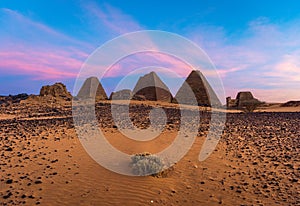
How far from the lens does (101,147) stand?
35.1 feet

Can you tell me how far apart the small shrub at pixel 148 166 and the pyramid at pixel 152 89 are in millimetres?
37463

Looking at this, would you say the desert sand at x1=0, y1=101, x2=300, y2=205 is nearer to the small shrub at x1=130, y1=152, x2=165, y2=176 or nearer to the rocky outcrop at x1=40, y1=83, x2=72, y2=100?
the small shrub at x1=130, y1=152, x2=165, y2=176

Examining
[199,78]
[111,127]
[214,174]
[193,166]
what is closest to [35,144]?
[111,127]

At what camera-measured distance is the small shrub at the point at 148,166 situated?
25.1 feet

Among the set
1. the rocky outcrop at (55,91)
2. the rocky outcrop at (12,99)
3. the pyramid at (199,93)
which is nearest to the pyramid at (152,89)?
the pyramid at (199,93)

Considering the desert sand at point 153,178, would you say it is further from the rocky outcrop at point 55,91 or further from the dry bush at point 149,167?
the rocky outcrop at point 55,91

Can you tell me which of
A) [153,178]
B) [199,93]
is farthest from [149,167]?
[199,93]

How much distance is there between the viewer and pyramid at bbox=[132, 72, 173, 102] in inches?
1850

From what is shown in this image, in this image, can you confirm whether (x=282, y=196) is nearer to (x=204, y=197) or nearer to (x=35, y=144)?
(x=204, y=197)

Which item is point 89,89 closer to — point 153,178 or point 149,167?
point 149,167

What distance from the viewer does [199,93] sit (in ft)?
146

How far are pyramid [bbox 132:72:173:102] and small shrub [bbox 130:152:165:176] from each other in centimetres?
3746

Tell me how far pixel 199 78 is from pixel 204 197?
133 ft

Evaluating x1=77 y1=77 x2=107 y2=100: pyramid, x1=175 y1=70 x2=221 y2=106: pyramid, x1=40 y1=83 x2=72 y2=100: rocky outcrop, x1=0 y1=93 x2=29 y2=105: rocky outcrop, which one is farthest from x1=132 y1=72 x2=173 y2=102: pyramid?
x1=0 y1=93 x2=29 y2=105: rocky outcrop
